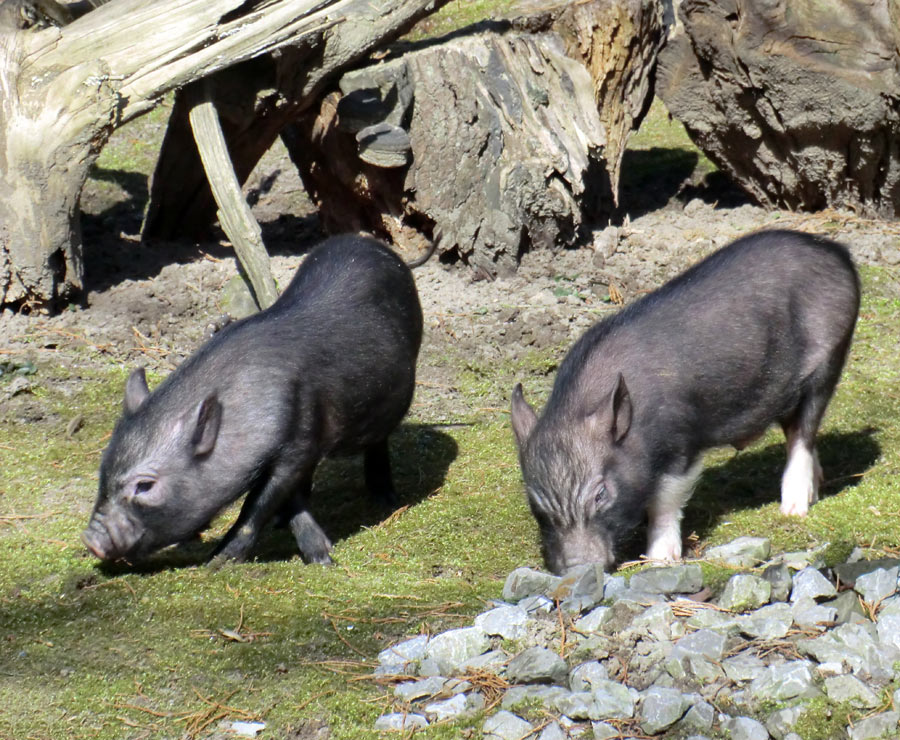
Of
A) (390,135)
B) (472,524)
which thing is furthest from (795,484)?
(390,135)

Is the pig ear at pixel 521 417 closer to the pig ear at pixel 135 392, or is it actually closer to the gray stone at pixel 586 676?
the gray stone at pixel 586 676

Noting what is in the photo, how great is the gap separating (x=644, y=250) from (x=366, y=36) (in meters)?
2.85

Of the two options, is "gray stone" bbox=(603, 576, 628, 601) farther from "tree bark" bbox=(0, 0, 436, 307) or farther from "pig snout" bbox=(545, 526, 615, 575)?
"tree bark" bbox=(0, 0, 436, 307)

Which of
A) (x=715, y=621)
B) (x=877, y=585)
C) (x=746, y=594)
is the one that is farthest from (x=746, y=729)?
(x=877, y=585)

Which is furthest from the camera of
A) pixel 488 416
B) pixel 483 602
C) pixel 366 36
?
pixel 366 36

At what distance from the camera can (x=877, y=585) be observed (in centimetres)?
477

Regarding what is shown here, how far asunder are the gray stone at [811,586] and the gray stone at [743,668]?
559 millimetres

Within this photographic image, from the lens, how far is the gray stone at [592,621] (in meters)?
4.74

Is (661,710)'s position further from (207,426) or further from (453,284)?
(453,284)

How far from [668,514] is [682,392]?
0.60 m

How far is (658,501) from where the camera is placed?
575 centimetres

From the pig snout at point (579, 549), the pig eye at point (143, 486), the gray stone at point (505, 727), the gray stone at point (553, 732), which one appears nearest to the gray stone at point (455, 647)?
the gray stone at point (505, 727)

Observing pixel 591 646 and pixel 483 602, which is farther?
pixel 483 602

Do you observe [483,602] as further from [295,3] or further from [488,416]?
[295,3]
